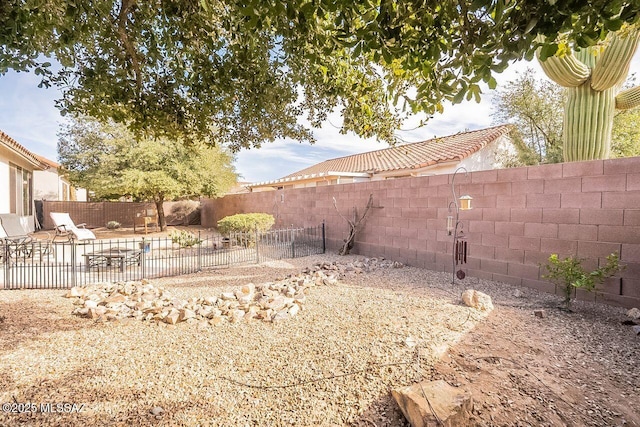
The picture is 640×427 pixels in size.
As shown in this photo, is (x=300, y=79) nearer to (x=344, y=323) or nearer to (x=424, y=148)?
(x=344, y=323)

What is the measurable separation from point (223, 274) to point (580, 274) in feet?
19.2

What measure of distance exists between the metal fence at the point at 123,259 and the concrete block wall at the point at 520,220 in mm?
2259

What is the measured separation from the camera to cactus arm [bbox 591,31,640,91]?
6.12 m

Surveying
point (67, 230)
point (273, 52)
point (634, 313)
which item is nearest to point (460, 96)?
point (273, 52)

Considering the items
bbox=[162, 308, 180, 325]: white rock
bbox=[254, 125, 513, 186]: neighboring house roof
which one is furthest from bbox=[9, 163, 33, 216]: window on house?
bbox=[162, 308, 180, 325]: white rock

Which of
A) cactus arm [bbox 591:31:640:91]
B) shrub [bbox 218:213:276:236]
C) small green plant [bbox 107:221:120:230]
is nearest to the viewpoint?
cactus arm [bbox 591:31:640:91]

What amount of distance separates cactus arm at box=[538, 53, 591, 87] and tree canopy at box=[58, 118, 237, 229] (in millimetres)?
10811

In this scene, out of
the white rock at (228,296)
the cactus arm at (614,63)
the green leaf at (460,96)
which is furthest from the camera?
the cactus arm at (614,63)

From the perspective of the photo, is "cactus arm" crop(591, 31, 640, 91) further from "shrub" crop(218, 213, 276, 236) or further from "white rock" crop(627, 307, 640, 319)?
"shrub" crop(218, 213, 276, 236)

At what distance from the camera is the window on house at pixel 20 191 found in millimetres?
10320

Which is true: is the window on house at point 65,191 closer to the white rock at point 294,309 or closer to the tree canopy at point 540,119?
the white rock at point 294,309

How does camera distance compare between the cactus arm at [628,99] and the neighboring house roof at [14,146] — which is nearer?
the cactus arm at [628,99]

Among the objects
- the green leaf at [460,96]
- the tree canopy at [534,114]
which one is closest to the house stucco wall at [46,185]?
the green leaf at [460,96]

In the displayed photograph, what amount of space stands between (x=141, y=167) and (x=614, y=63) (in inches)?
583
